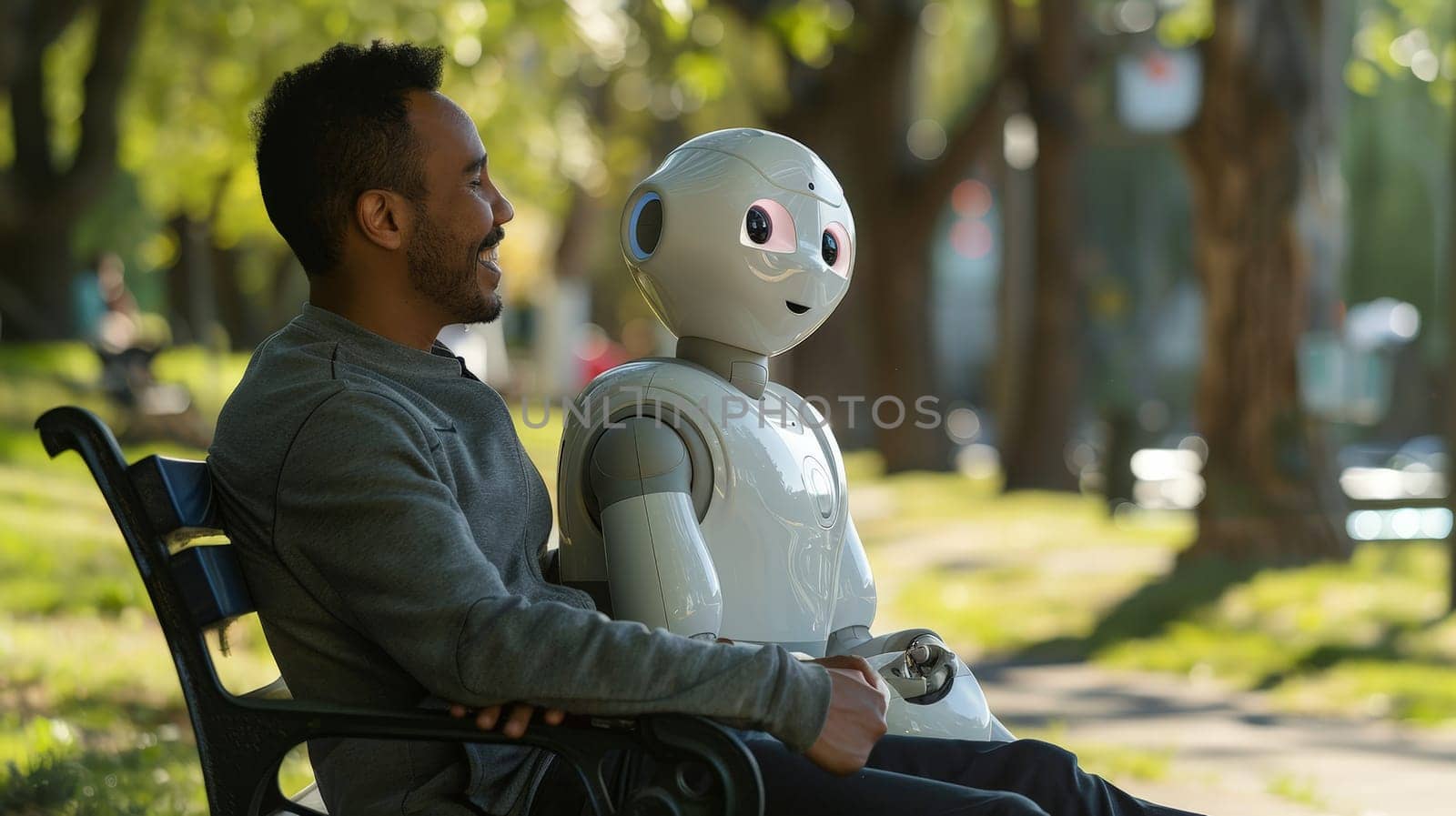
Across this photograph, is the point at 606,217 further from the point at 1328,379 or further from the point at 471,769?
the point at 471,769

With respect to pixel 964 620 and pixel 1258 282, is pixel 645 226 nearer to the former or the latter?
pixel 964 620

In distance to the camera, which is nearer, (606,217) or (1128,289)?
(606,217)

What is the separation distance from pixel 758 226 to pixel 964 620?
6.94 m

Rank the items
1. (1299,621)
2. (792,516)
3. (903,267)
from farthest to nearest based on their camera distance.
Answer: (903,267)
(1299,621)
(792,516)

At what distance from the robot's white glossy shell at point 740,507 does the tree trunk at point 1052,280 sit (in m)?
12.5

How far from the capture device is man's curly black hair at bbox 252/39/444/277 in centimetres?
254

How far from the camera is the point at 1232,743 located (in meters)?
Result: 6.61

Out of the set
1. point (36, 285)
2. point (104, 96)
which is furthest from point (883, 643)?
point (36, 285)

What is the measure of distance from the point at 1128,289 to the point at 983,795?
39619 mm

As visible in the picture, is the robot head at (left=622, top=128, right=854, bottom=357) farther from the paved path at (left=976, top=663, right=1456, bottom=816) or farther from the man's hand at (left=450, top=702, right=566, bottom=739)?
the paved path at (left=976, top=663, right=1456, bottom=816)

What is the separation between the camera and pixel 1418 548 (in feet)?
34.7

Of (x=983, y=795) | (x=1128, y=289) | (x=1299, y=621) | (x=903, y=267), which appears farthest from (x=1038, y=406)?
(x=1128, y=289)

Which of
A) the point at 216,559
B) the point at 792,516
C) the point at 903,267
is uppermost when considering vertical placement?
the point at 903,267

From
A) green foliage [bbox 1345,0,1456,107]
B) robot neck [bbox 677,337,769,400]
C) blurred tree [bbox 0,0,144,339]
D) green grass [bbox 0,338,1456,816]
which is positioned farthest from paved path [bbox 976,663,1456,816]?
green foliage [bbox 1345,0,1456,107]
